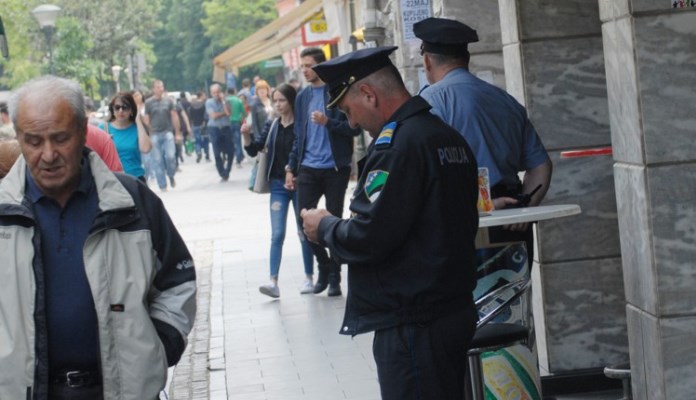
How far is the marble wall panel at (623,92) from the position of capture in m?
6.04

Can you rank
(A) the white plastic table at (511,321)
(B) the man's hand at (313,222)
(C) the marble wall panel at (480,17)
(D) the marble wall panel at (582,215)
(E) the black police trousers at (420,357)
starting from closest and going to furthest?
(E) the black police trousers at (420,357)
(B) the man's hand at (313,222)
(A) the white plastic table at (511,321)
(D) the marble wall panel at (582,215)
(C) the marble wall panel at (480,17)

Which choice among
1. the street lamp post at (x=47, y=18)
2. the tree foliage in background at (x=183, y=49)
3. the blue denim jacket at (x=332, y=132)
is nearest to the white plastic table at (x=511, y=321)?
the blue denim jacket at (x=332, y=132)

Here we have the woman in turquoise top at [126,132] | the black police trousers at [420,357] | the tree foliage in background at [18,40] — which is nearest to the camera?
the black police trousers at [420,357]

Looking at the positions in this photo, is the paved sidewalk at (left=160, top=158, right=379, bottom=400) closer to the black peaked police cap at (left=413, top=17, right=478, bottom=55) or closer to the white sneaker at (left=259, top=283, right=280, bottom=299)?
the white sneaker at (left=259, top=283, right=280, bottom=299)

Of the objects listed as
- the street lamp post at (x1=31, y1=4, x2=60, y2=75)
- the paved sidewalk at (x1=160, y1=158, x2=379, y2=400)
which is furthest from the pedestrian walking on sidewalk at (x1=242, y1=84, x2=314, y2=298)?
the street lamp post at (x1=31, y1=4, x2=60, y2=75)

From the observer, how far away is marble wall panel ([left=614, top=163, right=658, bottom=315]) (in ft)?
20.0

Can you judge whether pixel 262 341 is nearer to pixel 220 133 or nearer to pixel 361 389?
pixel 361 389

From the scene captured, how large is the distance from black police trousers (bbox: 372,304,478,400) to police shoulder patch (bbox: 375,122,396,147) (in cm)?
59

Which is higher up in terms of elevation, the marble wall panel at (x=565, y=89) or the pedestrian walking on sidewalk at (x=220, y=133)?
the marble wall panel at (x=565, y=89)

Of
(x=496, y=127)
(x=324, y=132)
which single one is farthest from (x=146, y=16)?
(x=496, y=127)

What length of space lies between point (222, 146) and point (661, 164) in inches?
913

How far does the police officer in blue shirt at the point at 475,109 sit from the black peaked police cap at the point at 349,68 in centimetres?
138

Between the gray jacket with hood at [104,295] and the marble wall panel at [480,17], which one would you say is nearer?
the gray jacket with hood at [104,295]

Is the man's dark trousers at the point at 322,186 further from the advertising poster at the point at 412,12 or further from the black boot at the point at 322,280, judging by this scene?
the advertising poster at the point at 412,12
